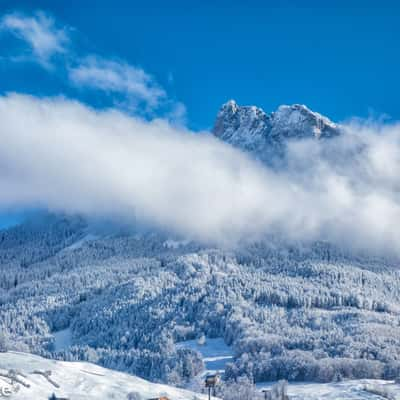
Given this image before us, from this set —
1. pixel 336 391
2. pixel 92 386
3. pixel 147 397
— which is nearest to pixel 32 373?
pixel 92 386

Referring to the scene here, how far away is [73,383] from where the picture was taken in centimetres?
15375

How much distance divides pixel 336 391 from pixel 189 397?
177ft

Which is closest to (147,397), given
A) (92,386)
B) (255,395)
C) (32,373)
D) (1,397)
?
(92,386)

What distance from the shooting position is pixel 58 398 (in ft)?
449

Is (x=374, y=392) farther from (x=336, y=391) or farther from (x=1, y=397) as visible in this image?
(x=1, y=397)

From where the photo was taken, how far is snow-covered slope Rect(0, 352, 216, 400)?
140875 millimetres

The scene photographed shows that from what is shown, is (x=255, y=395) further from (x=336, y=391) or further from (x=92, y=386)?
(x=92, y=386)

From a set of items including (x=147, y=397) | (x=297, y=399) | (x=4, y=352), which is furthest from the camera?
(x=297, y=399)

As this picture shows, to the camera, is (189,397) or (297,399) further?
(297,399)

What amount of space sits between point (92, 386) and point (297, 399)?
5947 cm

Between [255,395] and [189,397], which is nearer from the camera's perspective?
[189,397]

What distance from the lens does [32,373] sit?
15238 cm

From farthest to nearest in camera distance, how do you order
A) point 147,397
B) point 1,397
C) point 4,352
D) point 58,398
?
point 4,352, point 147,397, point 58,398, point 1,397

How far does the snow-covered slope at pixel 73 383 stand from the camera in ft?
462
